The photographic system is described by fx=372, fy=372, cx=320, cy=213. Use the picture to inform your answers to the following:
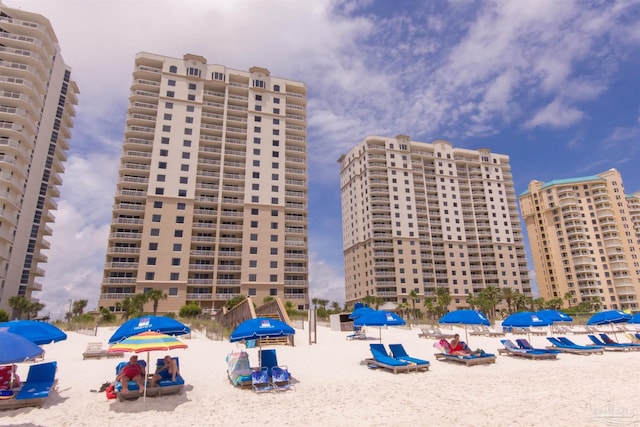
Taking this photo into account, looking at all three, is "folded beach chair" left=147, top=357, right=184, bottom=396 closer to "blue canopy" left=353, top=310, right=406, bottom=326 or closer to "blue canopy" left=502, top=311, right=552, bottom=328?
"blue canopy" left=353, top=310, right=406, bottom=326

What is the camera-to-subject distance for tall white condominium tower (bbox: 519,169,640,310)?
9262cm

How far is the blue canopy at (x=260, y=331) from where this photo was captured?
1294 centimetres

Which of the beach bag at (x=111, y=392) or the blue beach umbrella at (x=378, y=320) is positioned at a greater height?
the blue beach umbrella at (x=378, y=320)

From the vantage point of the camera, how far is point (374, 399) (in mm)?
11109

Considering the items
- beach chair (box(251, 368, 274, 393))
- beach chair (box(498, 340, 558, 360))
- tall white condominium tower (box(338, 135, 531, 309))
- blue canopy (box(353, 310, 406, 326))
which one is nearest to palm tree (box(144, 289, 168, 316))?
blue canopy (box(353, 310, 406, 326))

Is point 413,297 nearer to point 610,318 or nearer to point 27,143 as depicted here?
point 610,318

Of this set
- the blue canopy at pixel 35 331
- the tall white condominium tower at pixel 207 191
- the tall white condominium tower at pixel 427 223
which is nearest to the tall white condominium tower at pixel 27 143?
the tall white condominium tower at pixel 207 191

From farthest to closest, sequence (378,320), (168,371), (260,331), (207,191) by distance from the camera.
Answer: (207,191) → (378,320) → (260,331) → (168,371)

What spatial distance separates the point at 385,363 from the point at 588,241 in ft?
348

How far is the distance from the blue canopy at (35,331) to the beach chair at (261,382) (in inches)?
254

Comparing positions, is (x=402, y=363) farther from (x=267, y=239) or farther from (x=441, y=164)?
(x=441, y=164)

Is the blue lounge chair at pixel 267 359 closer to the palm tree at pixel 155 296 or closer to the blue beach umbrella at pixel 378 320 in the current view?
the blue beach umbrella at pixel 378 320

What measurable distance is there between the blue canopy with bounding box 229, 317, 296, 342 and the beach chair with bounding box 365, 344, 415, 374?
16.1ft

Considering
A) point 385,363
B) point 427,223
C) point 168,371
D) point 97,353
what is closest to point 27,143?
point 97,353
